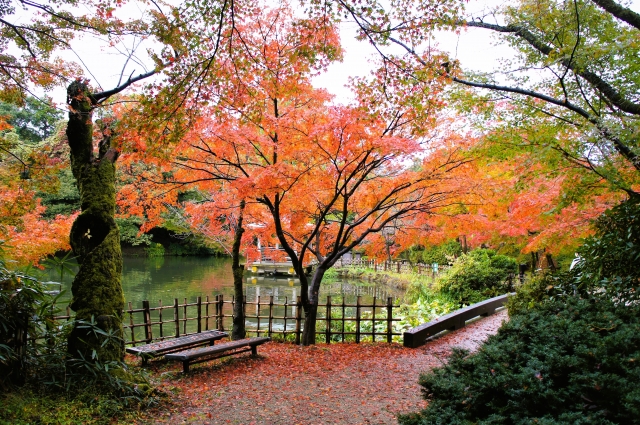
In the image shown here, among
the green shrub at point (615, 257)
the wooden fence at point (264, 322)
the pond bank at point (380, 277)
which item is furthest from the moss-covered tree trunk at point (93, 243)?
the pond bank at point (380, 277)

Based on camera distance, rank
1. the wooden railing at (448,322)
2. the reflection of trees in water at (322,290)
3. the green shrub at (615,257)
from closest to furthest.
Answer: the green shrub at (615,257) → the wooden railing at (448,322) → the reflection of trees in water at (322,290)

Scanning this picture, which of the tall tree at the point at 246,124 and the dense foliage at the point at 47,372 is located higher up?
the tall tree at the point at 246,124

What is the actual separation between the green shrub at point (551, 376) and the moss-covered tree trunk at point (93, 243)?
146 inches

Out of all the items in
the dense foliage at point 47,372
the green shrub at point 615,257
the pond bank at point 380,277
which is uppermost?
the green shrub at point 615,257

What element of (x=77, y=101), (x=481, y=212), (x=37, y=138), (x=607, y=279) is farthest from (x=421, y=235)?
(x=37, y=138)

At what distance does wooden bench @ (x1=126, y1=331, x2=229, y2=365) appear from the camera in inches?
246

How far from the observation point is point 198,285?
22.1 m

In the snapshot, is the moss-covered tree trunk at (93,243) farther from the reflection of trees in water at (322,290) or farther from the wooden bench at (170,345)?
the reflection of trees in water at (322,290)

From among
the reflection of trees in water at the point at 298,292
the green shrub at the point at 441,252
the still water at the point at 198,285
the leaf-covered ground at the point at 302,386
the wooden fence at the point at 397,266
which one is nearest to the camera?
the leaf-covered ground at the point at 302,386

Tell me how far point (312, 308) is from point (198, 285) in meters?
15.1

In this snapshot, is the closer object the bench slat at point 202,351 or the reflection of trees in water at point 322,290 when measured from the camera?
the bench slat at point 202,351

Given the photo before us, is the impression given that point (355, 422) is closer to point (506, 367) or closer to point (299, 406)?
point (299, 406)

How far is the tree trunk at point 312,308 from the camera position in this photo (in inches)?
330

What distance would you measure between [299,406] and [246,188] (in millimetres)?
3316
